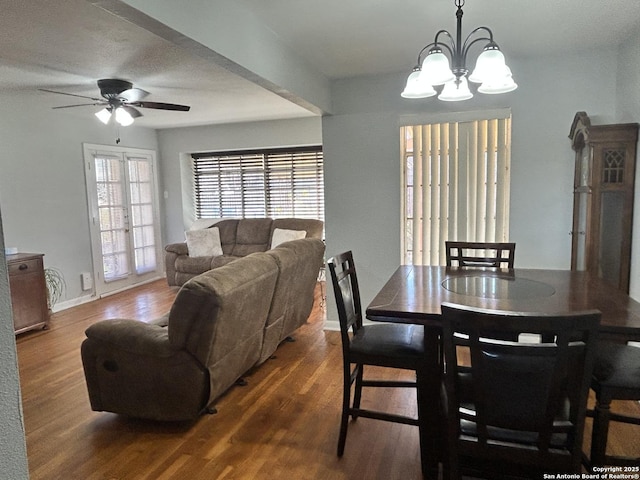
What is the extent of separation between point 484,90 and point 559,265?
2.05 metres

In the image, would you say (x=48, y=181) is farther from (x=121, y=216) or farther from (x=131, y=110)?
(x=131, y=110)

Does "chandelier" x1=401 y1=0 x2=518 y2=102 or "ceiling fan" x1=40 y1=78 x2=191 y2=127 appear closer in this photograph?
"chandelier" x1=401 y1=0 x2=518 y2=102

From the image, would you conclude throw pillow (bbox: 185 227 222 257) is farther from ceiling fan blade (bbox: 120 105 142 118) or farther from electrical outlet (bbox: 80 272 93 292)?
ceiling fan blade (bbox: 120 105 142 118)

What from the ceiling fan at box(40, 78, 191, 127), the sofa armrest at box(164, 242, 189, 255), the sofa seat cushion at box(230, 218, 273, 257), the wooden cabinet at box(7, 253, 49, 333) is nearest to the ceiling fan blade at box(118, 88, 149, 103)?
the ceiling fan at box(40, 78, 191, 127)

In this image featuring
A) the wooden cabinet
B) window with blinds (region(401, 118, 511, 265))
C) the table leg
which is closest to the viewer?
the table leg

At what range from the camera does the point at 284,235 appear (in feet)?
19.4

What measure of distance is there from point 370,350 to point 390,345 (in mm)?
107

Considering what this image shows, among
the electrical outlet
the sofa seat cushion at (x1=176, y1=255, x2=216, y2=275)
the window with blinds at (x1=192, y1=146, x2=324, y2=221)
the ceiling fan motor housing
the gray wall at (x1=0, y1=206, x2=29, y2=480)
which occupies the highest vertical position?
the ceiling fan motor housing

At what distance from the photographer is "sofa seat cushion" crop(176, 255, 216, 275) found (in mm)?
5871

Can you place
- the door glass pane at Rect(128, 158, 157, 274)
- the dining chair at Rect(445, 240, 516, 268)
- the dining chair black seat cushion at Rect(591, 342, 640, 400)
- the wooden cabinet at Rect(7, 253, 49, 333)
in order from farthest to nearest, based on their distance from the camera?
the door glass pane at Rect(128, 158, 157, 274)
the wooden cabinet at Rect(7, 253, 49, 333)
the dining chair at Rect(445, 240, 516, 268)
the dining chair black seat cushion at Rect(591, 342, 640, 400)

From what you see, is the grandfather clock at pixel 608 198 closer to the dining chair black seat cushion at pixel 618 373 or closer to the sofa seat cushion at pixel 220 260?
the dining chair black seat cushion at pixel 618 373

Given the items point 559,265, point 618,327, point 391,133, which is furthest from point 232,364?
point 559,265

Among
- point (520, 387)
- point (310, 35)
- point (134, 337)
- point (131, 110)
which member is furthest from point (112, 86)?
point (520, 387)

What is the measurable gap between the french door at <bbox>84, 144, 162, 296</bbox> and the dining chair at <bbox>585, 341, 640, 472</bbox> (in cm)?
576
